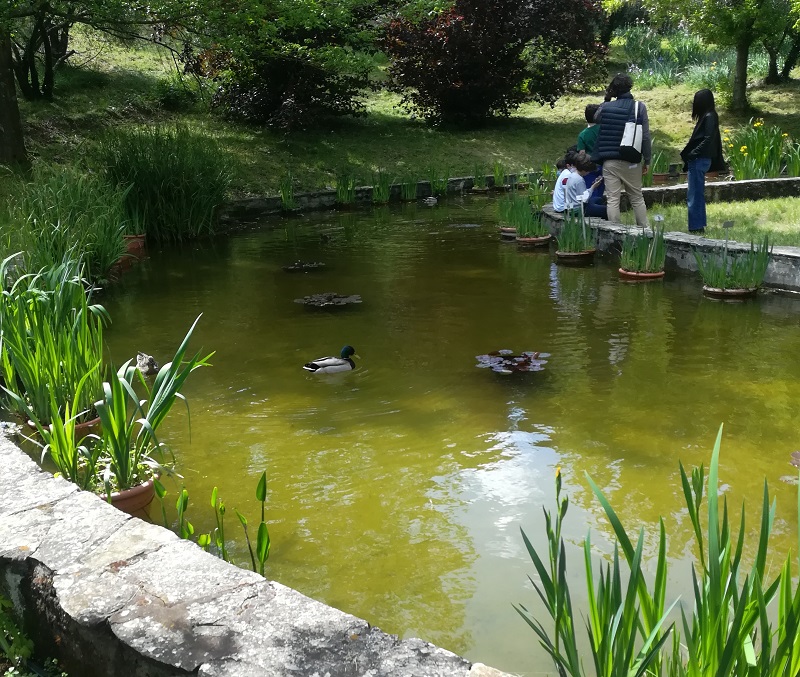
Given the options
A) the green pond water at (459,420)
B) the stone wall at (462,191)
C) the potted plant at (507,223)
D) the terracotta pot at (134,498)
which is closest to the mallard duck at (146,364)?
the green pond water at (459,420)

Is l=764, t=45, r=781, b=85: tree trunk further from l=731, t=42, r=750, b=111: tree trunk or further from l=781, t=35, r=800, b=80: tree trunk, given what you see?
l=731, t=42, r=750, b=111: tree trunk

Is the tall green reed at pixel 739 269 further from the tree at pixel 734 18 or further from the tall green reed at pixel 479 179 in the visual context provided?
the tree at pixel 734 18

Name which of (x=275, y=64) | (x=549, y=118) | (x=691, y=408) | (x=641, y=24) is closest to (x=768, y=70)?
(x=549, y=118)

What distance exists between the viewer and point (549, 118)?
20.8 metres

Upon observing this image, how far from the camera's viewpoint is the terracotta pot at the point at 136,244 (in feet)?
32.6

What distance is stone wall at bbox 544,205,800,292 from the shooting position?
7.33m

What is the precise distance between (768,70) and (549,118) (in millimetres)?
6531

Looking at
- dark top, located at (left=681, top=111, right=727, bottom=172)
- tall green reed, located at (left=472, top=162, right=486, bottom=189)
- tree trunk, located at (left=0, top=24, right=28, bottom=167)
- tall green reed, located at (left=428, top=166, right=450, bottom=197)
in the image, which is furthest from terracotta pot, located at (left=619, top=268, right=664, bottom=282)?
tree trunk, located at (left=0, top=24, right=28, bottom=167)

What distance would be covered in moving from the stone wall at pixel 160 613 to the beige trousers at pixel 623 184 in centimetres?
735

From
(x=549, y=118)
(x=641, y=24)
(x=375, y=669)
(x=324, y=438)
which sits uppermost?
(x=641, y=24)

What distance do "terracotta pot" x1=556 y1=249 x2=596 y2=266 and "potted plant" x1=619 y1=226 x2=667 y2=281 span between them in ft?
2.99

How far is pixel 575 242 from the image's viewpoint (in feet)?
29.8

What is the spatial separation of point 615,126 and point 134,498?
6853 millimetres

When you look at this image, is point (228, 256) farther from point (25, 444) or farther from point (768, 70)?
point (768, 70)
